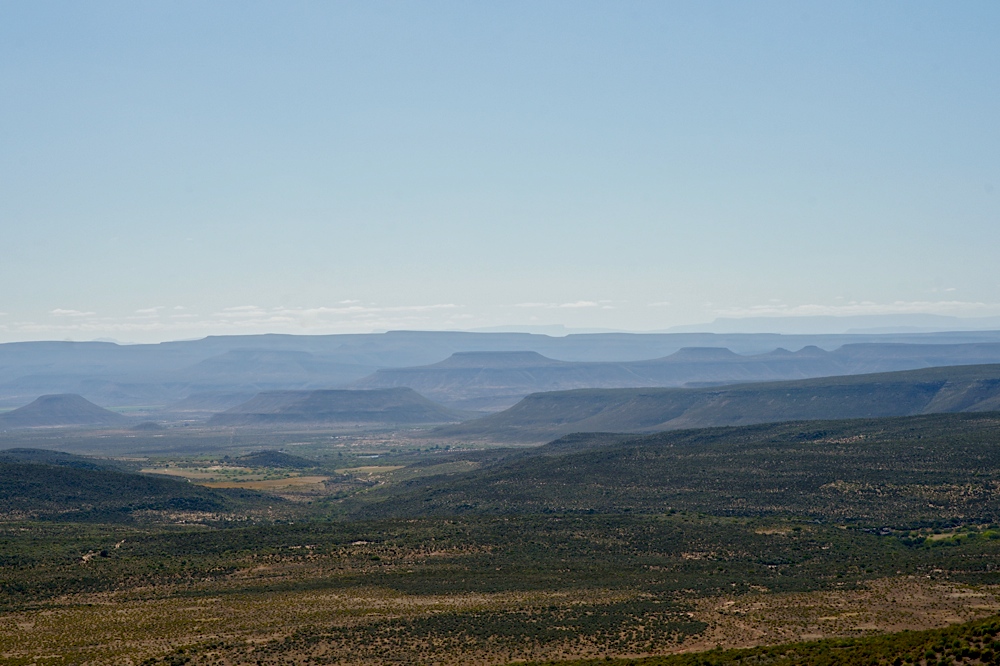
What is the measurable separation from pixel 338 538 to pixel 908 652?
1619 inches

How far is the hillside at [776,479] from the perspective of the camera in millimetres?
72312

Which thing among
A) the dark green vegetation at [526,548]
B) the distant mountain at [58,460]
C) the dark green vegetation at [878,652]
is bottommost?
the distant mountain at [58,460]

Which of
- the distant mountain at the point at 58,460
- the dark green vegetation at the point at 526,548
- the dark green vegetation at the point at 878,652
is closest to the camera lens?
the dark green vegetation at the point at 878,652

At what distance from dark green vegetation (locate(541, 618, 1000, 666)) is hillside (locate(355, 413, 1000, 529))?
33247 millimetres

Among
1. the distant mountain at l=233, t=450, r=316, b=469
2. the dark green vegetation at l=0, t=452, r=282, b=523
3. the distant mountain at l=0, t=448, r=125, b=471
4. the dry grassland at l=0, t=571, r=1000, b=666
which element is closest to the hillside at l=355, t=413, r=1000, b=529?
the dark green vegetation at l=0, t=452, r=282, b=523

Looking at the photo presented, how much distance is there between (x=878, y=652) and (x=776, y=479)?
175ft

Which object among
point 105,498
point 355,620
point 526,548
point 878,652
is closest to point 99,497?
A: point 105,498

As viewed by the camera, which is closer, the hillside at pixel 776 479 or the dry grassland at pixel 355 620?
the dry grassland at pixel 355 620

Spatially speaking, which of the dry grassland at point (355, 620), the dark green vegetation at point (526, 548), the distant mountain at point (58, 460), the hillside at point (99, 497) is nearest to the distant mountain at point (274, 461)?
the distant mountain at point (58, 460)

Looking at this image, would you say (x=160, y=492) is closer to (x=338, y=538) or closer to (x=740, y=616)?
(x=338, y=538)

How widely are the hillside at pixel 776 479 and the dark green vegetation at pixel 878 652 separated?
3325 centimetres

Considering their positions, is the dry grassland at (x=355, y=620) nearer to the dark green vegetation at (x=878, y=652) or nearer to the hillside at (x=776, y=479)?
the dark green vegetation at (x=878, y=652)

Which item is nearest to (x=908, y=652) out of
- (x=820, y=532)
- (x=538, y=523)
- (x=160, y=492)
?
(x=820, y=532)

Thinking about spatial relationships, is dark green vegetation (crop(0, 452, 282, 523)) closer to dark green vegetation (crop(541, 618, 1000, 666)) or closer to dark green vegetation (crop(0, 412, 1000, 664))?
dark green vegetation (crop(0, 412, 1000, 664))
